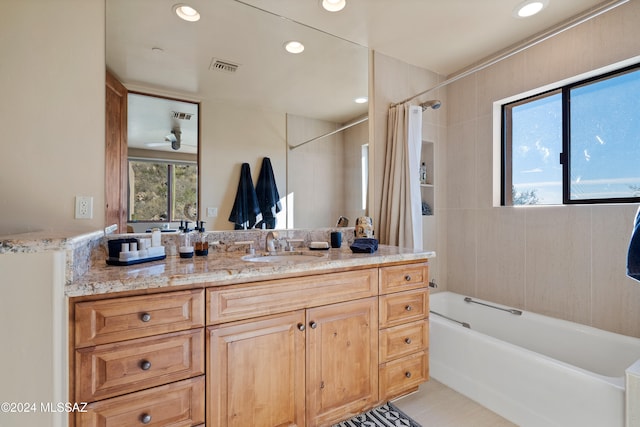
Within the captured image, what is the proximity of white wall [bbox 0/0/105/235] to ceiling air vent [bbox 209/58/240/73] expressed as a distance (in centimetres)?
56

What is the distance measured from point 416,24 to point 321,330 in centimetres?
212

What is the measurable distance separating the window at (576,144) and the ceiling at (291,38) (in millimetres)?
516

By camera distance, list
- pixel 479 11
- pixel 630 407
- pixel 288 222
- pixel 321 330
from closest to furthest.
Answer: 1. pixel 630 407
2. pixel 321 330
3. pixel 479 11
4. pixel 288 222

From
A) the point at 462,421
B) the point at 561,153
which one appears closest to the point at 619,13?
the point at 561,153

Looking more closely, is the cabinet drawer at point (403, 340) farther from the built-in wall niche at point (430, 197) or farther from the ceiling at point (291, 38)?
the ceiling at point (291, 38)

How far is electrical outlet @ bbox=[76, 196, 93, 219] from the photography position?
1.45 m

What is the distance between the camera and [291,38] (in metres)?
2.03

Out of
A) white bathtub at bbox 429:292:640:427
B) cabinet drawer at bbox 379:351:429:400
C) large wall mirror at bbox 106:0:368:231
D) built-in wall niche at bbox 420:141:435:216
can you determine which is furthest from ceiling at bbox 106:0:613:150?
white bathtub at bbox 429:292:640:427

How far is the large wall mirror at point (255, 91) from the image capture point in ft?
5.48

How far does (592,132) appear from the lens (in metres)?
2.02

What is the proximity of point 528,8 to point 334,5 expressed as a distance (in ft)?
4.07

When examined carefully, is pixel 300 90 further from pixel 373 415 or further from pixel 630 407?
pixel 630 407

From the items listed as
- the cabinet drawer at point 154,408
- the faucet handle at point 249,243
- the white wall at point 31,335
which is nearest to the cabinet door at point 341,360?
the cabinet drawer at point 154,408

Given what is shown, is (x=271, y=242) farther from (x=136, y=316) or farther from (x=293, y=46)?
(x=293, y=46)
